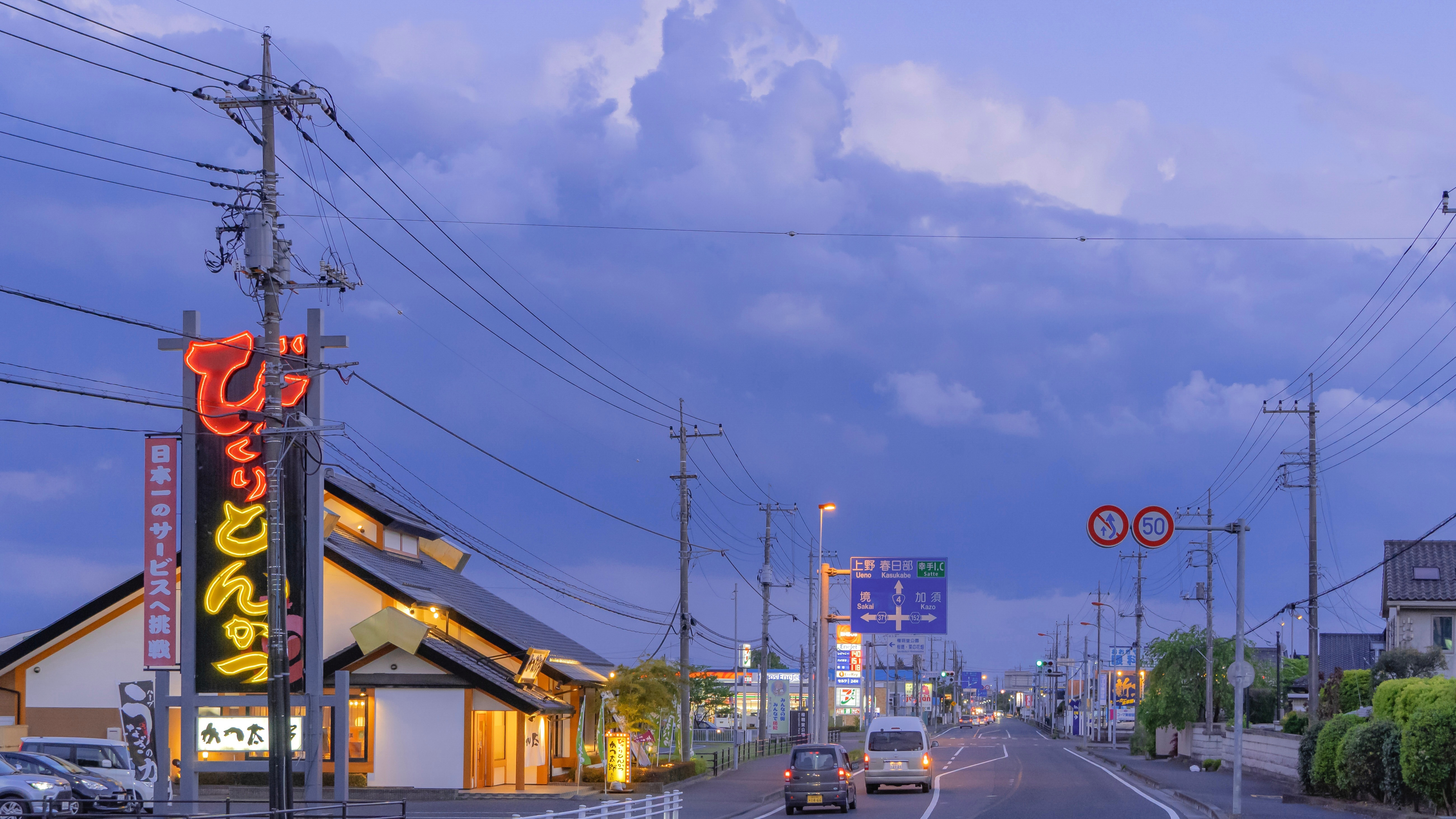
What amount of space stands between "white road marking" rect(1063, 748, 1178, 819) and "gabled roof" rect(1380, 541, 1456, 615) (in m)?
15.1

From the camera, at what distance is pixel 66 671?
35.8 meters

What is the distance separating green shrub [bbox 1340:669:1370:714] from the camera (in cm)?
4422

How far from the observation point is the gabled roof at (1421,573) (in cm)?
5762

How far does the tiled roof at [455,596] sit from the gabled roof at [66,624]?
5452mm

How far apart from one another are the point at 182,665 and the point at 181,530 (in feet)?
8.77

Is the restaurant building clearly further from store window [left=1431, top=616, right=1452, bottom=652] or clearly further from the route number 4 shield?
store window [left=1431, top=616, right=1452, bottom=652]

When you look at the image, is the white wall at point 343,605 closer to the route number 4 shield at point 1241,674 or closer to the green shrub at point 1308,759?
the route number 4 shield at point 1241,674

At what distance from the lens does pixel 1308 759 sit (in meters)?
36.1

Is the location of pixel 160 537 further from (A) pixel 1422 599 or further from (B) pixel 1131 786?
(A) pixel 1422 599

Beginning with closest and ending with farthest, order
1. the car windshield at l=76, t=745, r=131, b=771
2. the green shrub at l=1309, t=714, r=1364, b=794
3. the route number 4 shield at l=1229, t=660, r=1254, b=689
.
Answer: the route number 4 shield at l=1229, t=660, r=1254, b=689
the car windshield at l=76, t=745, r=131, b=771
the green shrub at l=1309, t=714, r=1364, b=794

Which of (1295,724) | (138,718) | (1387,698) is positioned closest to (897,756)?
(1387,698)

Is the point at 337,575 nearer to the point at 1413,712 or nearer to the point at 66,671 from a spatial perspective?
the point at 66,671

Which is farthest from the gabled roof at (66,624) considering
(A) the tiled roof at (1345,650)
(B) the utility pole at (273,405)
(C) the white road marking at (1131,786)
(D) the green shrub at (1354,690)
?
(A) the tiled roof at (1345,650)

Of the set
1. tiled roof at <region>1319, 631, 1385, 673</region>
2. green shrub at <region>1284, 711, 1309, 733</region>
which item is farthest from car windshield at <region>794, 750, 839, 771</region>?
tiled roof at <region>1319, 631, 1385, 673</region>
